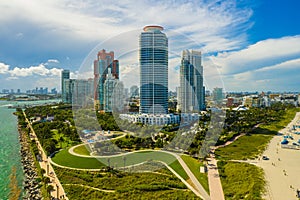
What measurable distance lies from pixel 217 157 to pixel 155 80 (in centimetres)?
637

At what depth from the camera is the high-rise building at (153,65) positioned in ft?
39.9

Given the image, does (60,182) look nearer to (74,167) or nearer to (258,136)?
(74,167)

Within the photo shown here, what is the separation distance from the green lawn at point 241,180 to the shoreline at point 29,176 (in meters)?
3.87

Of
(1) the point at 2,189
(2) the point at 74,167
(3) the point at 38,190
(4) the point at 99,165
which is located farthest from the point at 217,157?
(1) the point at 2,189

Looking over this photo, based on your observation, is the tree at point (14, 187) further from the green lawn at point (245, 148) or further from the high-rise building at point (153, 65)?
the high-rise building at point (153, 65)

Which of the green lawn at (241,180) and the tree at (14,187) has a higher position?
the green lawn at (241,180)

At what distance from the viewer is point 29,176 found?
5.76 m

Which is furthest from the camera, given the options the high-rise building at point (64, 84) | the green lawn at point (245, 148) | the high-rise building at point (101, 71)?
the high-rise building at point (64, 84)

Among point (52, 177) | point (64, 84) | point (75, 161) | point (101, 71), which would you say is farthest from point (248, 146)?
point (64, 84)

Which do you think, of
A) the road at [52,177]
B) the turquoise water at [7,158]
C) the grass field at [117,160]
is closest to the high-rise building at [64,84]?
the turquoise water at [7,158]

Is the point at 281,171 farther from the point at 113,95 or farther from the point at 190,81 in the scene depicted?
the point at 113,95

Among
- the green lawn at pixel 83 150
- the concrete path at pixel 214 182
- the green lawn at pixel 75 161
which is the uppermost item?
the green lawn at pixel 83 150

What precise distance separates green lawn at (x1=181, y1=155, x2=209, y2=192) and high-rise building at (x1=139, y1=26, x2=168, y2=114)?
6.31 m

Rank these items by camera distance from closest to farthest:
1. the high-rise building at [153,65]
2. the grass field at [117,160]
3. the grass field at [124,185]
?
the grass field at [124,185]
the grass field at [117,160]
the high-rise building at [153,65]
